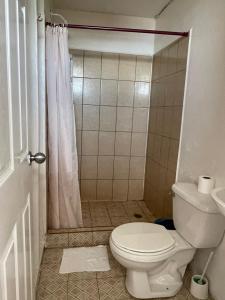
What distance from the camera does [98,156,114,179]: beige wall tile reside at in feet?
9.02

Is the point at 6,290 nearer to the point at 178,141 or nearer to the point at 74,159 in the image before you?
the point at 74,159

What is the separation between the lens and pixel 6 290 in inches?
27.7

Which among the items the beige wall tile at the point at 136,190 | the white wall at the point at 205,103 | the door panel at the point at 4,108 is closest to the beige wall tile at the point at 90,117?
the beige wall tile at the point at 136,190

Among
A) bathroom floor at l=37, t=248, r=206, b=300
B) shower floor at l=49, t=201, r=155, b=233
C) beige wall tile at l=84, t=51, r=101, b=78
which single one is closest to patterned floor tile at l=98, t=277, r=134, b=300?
bathroom floor at l=37, t=248, r=206, b=300

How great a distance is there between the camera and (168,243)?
55.2 inches

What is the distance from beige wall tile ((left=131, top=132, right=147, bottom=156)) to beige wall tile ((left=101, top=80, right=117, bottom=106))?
0.46m

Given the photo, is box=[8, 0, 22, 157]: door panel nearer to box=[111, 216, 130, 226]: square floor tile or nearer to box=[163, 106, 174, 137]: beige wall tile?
box=[163, 106, 174, 137]: beige wall tile

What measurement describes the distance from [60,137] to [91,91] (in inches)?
37.4

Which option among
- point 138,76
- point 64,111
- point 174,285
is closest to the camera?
point 174,285

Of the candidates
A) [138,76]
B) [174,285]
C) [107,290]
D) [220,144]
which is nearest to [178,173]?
[220,144]

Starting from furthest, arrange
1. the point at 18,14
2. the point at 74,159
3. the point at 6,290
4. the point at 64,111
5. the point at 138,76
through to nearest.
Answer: the point at 138,76, the point at 74,159, the point at 64,111, the point at 18,14, the point at 6,290

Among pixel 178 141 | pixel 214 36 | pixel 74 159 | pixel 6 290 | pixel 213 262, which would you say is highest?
pixel 214 36

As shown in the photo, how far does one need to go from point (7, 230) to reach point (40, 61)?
1215 millimetres

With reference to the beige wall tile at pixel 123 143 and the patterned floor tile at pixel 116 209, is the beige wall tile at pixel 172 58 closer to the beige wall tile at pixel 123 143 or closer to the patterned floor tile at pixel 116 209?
the beige wall tile at pixel 123 143
